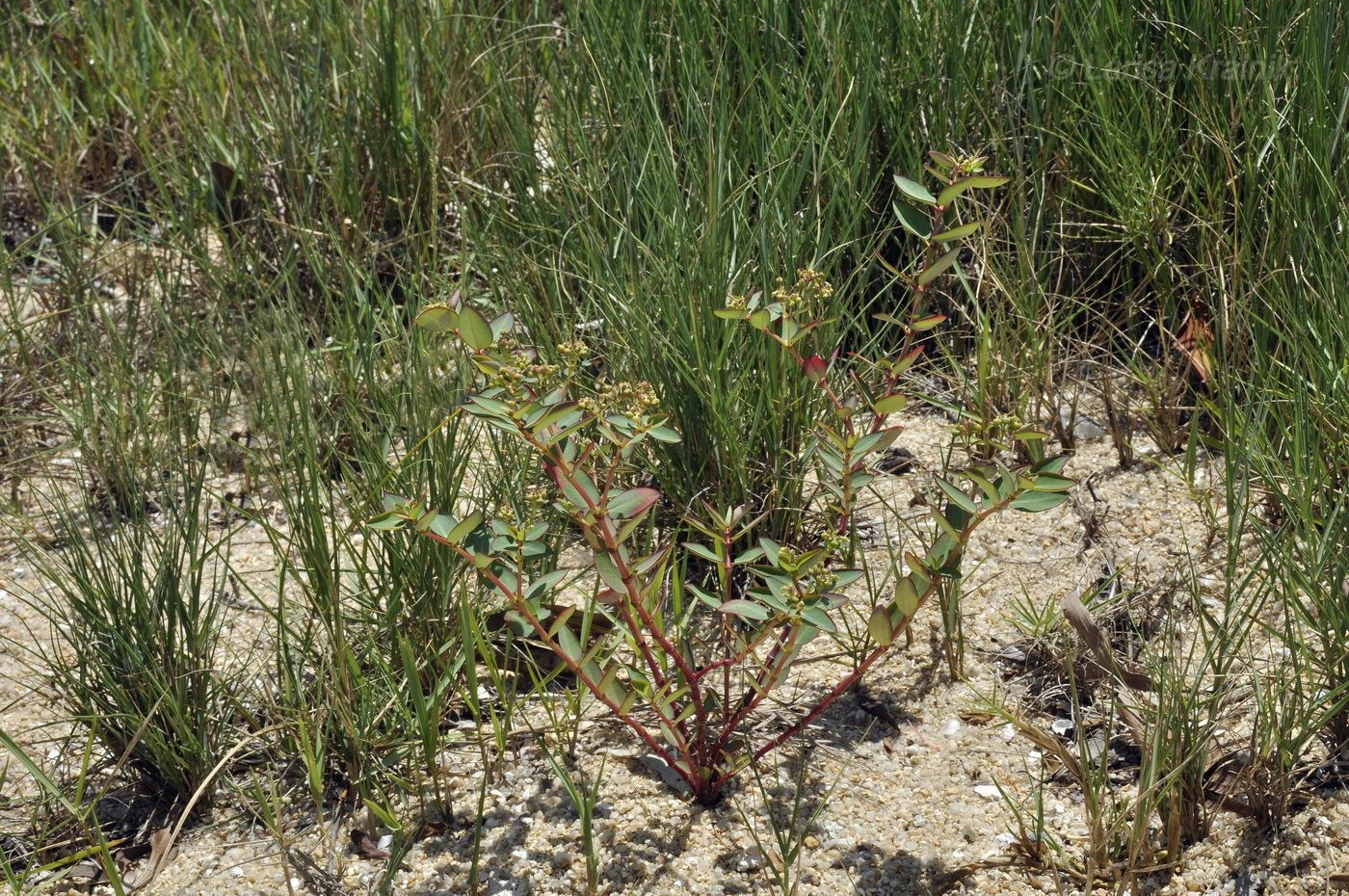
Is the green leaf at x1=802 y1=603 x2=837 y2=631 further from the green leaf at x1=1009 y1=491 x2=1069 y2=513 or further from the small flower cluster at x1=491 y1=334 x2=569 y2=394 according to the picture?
the small flower cluster at x1=491 y1=334 x2=569 y2=394

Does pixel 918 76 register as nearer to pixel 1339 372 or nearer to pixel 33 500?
pixel 1339 372

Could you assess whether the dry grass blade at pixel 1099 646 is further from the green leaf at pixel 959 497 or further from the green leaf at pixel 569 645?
the green leaf at pixel 569 645

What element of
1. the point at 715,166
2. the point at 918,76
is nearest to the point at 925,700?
the point at 715,166

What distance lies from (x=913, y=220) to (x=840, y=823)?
2.93 feet

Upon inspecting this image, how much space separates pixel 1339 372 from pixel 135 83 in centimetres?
312

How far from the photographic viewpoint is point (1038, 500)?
171 cm

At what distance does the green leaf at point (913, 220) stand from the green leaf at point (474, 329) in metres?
0.62

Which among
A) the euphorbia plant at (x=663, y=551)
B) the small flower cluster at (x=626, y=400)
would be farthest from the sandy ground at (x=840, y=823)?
the small flower cluster at (x=626, y=400)

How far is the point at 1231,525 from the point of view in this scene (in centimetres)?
198

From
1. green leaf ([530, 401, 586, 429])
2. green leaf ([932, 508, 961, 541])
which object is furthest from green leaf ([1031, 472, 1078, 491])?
green leaf ([530, 401, 586, 429])

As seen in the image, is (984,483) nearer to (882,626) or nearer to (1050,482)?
(1050,482)

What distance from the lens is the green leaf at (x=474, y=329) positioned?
165 centimetres

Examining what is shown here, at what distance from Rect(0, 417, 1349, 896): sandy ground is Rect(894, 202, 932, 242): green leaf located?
0.66 meters

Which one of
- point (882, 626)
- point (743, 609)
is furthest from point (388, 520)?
point (882, 626)
